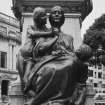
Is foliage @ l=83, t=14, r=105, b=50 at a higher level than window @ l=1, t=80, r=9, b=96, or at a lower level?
higher

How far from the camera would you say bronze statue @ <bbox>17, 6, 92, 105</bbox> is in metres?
7.61

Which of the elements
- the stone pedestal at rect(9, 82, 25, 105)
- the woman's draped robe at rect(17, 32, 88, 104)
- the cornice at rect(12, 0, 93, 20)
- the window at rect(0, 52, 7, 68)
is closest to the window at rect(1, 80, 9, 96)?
the window at rect(0, 52, 7, 68)

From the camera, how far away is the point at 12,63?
4178cm

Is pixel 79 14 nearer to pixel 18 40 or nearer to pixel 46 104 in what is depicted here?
pixel 46 104

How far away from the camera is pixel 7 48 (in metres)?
41.2

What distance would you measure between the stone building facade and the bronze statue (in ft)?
104

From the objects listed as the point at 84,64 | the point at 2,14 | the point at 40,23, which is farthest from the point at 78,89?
the point at 2,14

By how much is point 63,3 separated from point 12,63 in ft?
106

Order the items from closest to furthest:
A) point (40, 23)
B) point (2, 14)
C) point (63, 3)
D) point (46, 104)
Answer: point (46, 104) → point (40, 23) → point (63, 3) → point (2, 14)

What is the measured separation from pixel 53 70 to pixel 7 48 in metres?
33.8

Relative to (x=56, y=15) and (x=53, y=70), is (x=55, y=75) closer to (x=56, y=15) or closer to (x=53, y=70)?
(x=53, y=70)

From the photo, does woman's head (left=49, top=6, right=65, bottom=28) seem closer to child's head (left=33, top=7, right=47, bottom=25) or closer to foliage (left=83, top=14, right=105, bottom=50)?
child's head (left=33, top=7, right=47, bottom=25)

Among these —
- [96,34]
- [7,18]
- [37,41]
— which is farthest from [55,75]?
[7,18]

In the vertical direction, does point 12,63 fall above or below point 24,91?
below
